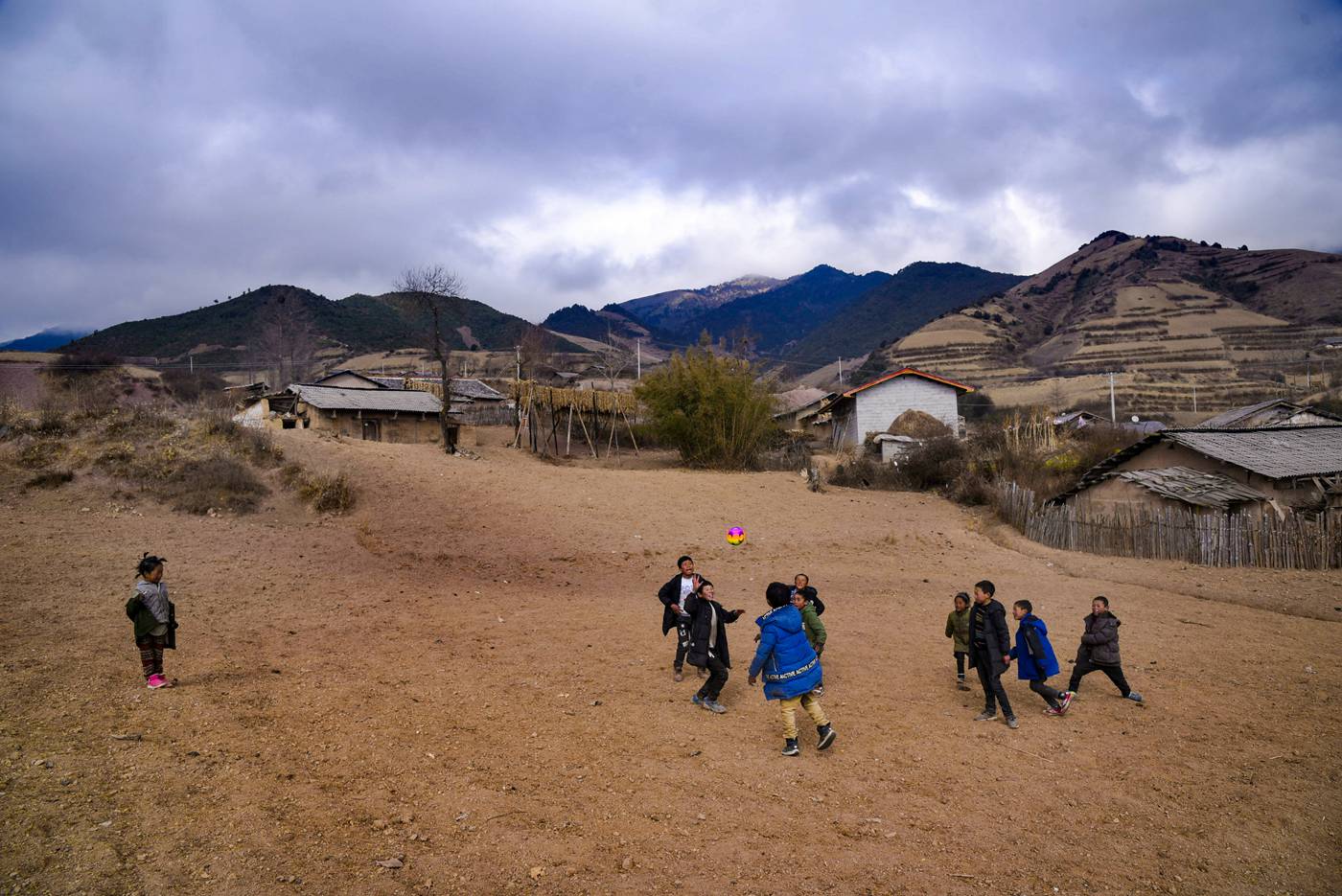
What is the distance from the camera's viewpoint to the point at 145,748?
5.42m

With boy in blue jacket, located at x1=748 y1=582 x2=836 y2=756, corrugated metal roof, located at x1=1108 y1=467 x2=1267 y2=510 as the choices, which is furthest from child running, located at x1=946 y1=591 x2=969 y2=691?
corrugated metal roof, located at x1=1108 y1=467 x2=1267 y2=510

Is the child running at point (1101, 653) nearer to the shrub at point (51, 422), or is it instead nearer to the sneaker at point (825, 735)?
the sneaker at point (825, 735)

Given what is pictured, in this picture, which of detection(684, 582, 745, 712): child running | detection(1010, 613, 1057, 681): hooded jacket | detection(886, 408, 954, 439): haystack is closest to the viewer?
detection(1010, 613, 1057, 681): hooded jacket

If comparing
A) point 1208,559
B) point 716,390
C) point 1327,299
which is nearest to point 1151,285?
point 1327,299

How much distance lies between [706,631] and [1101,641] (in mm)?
3889

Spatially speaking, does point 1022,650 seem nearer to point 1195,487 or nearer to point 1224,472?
point 1195,487

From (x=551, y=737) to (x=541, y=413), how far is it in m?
26.5

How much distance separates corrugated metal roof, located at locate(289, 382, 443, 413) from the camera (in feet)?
94.0

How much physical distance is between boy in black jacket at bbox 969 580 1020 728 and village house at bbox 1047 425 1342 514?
11711mm

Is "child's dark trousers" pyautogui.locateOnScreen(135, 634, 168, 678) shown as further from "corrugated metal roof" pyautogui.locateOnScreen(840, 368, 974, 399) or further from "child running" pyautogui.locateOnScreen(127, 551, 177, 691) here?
"corrugated metal roof" pyautogui.locateOnScreen(840, 368, 974, 399)

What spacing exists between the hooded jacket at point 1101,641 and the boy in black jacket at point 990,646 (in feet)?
3.88

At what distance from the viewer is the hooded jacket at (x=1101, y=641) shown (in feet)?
24.0

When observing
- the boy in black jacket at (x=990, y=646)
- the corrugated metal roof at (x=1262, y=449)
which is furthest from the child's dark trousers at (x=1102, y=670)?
the corrugated metal roof at (x=1262, y=449)

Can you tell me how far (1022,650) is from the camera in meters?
7.17
